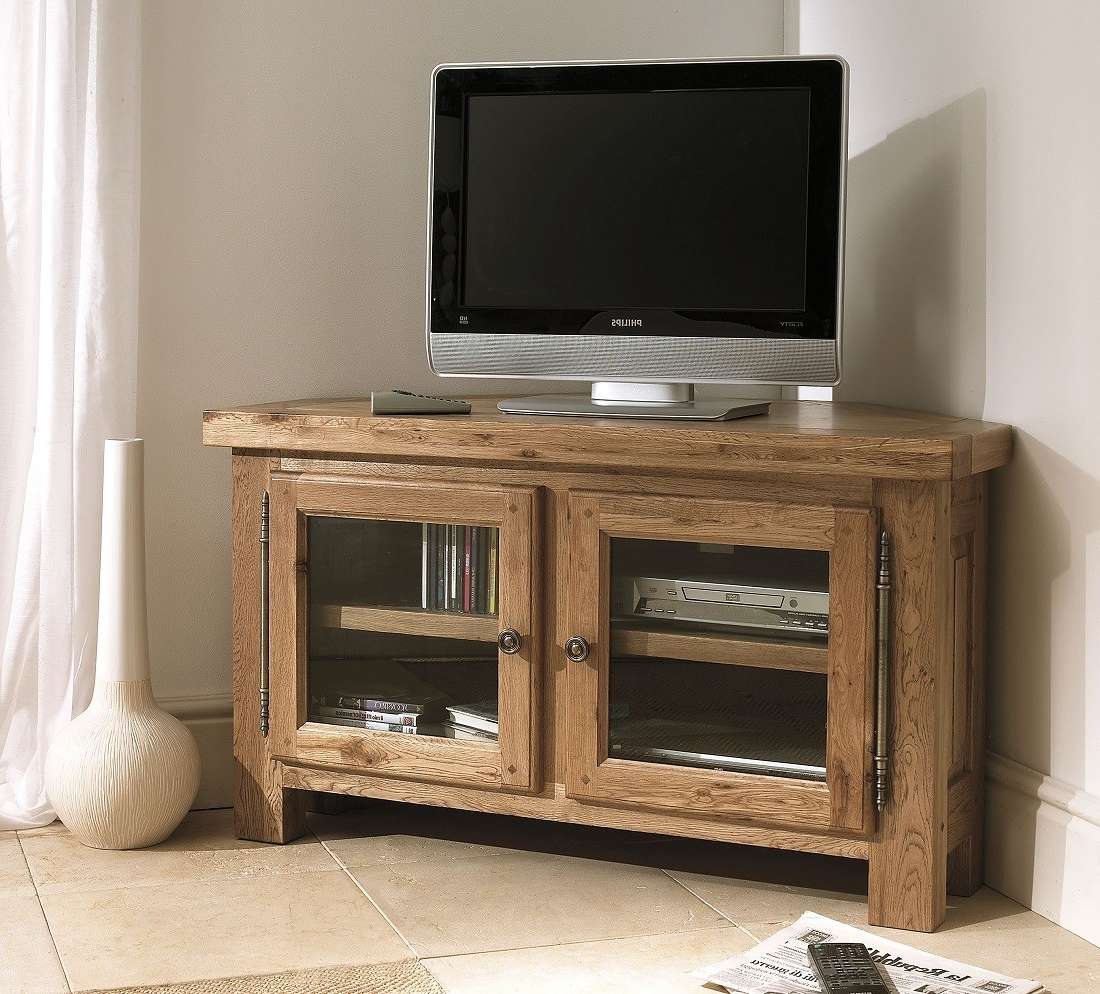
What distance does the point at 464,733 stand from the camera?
200 cm

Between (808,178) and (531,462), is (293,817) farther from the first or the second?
(808,178)

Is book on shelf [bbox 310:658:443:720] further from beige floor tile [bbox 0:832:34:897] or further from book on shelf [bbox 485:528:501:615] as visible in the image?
beige floor tile [bbox 0:832:34:897]

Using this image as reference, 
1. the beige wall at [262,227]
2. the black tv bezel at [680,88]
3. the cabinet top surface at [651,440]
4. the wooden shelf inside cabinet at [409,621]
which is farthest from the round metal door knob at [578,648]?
the beige wall at [262,227]

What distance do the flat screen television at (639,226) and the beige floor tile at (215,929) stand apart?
0.74 m

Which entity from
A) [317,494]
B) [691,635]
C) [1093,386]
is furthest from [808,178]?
[317,494]

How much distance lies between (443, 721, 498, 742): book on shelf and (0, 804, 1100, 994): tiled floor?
191 mm

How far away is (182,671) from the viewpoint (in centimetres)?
237

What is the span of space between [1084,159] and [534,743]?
1.07 metres

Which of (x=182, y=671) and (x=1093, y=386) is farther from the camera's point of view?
(x=182, y=671)

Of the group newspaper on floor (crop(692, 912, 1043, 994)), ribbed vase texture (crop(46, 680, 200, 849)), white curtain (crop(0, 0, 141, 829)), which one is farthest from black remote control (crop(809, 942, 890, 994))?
white curtain (crop(0, 0, 141, 829))

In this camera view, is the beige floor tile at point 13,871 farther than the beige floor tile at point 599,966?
Yes

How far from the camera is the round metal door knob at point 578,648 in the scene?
189cm

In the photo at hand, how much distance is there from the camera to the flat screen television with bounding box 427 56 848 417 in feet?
6.37

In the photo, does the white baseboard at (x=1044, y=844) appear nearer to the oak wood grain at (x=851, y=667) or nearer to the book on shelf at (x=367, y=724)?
the oak wood grain at (x=851, y=667)
